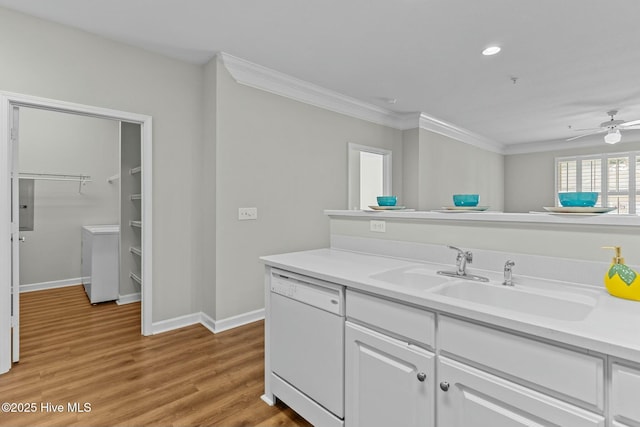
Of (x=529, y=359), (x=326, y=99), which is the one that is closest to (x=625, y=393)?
(x=529, y=359)

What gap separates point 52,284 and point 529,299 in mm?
5440

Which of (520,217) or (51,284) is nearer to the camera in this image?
(520,217)

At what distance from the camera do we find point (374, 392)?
4.44 feet

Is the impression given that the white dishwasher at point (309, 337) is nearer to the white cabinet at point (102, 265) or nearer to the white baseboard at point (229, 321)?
the white baseboard at point (229, 321)

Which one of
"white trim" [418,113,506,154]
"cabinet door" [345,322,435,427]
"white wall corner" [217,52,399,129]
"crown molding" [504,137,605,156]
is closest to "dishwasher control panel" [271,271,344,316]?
"cabinet door" [345,322,435,427]

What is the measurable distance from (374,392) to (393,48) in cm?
277

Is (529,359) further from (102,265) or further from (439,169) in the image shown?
(439,169)

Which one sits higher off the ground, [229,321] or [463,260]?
[463,260]

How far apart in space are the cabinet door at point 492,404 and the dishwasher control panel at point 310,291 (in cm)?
52

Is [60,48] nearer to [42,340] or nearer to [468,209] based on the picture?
[42,340]

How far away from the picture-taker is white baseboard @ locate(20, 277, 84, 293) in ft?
13.8

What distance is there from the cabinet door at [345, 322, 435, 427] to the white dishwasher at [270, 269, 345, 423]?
0.06 metres

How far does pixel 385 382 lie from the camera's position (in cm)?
131

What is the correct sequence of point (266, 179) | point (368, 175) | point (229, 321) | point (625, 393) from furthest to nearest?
point (368, 175) < point (266, 179) < point (229, 321) < point (625, 393)
